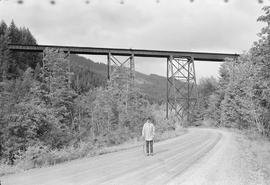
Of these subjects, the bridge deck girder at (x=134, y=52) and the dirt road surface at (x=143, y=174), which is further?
the bridge deck girder at (x=134, y=52)

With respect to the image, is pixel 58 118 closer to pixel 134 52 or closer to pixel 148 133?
pixel 148 133

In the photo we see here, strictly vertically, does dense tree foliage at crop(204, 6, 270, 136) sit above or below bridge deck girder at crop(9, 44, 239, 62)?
below

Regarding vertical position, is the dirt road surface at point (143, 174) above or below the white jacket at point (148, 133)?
below

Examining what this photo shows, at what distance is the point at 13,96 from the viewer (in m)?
18.6

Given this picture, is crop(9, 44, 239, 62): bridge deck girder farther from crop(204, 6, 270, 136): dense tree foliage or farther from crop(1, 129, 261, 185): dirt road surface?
crop(1, 129, 261, 185): dirt road surface

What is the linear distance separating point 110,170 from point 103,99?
21.4 m

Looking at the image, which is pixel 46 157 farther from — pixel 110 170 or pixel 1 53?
pixel 1 53

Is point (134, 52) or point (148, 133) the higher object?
point (134, 52)

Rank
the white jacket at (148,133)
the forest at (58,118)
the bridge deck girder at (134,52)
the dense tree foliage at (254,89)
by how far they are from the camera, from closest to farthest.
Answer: the dense tree foliage at (254,89) → the white jacket at (148,133) → the forest at (58,118) → the bridge deck girder at (134,52)

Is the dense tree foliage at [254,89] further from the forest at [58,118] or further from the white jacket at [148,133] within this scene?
the forest at [58,118]

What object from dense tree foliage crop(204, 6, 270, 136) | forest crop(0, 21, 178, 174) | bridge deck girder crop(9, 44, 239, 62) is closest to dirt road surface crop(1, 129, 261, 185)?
forest crop(0, 21, 178, 174)

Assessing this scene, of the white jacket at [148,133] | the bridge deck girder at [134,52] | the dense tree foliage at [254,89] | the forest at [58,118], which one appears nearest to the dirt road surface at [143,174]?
the forest at [58,118]

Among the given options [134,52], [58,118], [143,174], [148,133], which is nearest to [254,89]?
[148,133]

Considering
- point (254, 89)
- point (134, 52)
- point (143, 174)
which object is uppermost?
point (134, 52)
